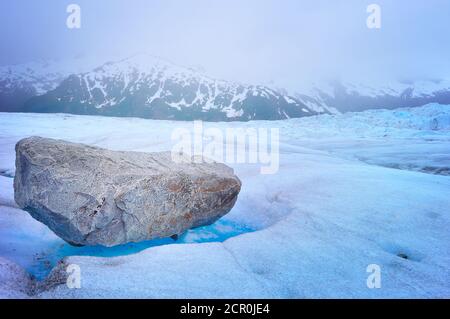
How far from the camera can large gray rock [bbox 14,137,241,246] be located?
464cm

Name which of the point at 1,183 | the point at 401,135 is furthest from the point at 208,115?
the point at 1,183

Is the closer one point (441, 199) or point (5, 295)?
point (5, 295)

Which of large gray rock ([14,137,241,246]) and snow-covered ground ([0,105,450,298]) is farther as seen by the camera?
large gray rock ([14,137,241,246])

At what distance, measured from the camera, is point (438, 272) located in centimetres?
358

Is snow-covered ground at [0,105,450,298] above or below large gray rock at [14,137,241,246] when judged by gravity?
below

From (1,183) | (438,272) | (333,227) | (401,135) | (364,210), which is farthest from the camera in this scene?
(401,135)

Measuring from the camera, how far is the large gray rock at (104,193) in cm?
464

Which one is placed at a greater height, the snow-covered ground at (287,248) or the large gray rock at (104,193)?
the large gray rock at (104,193)

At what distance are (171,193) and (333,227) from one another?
283cm

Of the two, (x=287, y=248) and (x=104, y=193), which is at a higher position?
(x=104, y=193)

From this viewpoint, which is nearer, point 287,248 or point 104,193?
point 287,248

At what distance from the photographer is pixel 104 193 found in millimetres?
4656

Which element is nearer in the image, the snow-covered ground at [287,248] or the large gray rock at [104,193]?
the snow-covered ground at [287,248]
